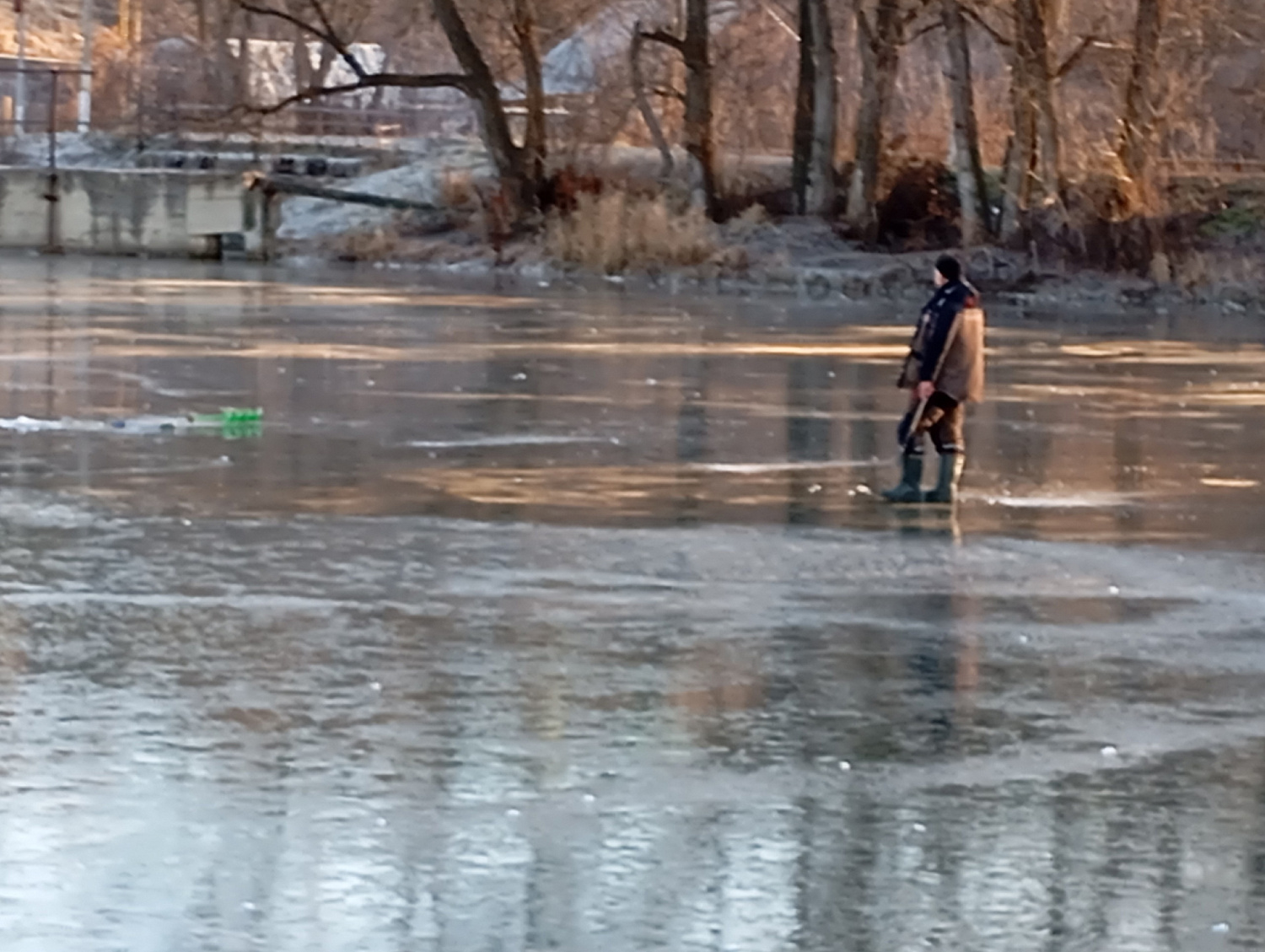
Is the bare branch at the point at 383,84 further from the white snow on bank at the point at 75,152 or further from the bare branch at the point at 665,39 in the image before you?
the white snow on bank at the point at 75,152

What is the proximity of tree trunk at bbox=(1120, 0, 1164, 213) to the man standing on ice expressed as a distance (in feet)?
100

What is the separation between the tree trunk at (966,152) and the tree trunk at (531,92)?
8080mm

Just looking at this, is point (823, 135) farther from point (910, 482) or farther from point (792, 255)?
point (910, 482)

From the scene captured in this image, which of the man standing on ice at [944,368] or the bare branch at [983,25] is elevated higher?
the bare branch at [983,25]

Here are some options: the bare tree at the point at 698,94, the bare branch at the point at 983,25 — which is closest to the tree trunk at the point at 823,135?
the bare tree at the point at 698,94

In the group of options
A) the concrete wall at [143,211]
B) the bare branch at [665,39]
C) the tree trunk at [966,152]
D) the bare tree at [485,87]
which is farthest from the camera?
the bare tree at [485,87]

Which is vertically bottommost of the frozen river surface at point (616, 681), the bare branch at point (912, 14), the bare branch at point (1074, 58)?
the frozen river surface at point (616, 681)

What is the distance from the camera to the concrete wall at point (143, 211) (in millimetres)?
47906

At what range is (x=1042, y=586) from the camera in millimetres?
12562

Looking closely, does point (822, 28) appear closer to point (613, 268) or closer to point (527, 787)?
point (613, 268)

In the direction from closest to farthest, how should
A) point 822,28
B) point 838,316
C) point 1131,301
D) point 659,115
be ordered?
point 838,316 → point 1131,301 → point 822,28 → point 659,115

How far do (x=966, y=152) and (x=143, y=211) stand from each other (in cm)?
1476

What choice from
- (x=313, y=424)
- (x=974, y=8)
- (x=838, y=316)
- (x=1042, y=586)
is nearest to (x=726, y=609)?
(x=1042, y=586)

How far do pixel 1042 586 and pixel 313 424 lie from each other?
7755 mm
